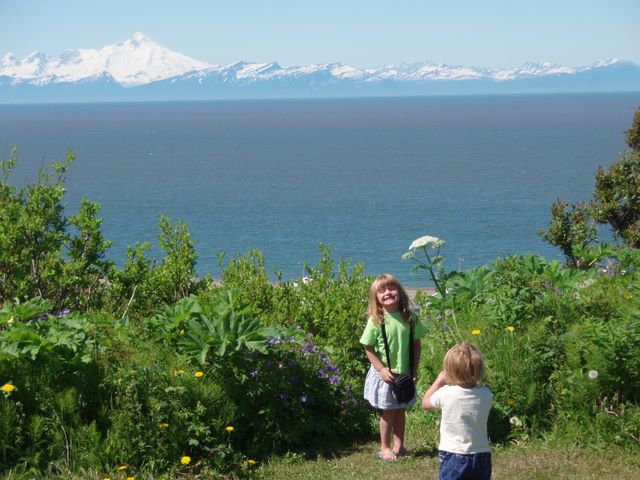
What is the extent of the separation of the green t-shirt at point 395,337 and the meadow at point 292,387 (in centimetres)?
62

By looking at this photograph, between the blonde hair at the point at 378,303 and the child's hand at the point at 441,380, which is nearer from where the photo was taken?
the child's hand at the point at 441,380

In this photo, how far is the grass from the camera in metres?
5.55

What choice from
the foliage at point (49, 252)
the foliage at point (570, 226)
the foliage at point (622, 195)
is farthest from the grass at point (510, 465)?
the foliage at point (570, 226)

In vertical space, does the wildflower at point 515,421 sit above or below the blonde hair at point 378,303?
below

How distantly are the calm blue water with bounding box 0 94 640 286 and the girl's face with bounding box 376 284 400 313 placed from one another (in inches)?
135

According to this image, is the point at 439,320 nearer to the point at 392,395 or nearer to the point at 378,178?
the point at 392,395

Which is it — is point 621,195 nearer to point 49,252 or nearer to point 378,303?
point 49,252

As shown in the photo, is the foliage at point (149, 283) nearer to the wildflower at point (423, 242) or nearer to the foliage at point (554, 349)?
the wildflower at point (423, 242)

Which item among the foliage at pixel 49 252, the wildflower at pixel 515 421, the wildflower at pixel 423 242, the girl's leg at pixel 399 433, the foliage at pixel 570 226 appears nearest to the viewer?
the girl's leg at pixel 399 433

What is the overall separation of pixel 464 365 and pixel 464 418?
283mm

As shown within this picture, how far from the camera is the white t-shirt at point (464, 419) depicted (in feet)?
15.2

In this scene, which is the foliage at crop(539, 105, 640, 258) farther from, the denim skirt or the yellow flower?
the yellow flower

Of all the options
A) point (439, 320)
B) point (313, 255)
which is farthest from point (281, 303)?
point (313, 255)

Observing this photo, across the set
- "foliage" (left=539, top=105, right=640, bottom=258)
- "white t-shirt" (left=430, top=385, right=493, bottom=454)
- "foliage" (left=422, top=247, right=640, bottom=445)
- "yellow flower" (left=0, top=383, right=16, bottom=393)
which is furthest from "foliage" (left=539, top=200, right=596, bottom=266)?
"yellow flower" (left=0, top=383, right=16, bottom=393)
